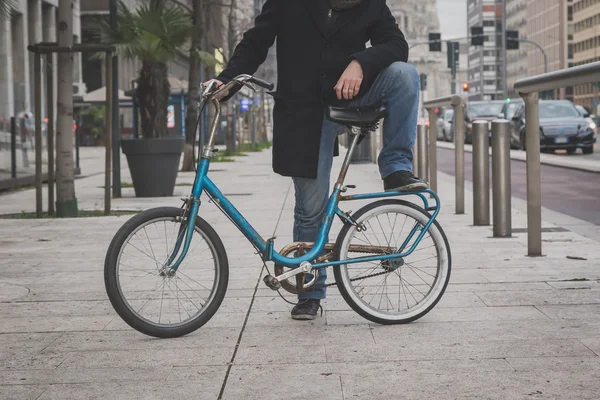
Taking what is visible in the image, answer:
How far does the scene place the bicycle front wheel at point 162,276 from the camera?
5.03 meters

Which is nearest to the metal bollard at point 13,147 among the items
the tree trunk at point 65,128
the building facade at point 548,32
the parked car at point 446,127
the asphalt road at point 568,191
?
the tree trunk at point 65,128

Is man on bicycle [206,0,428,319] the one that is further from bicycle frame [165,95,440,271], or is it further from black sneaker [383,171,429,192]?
bicycle frame [165,95,440,271]

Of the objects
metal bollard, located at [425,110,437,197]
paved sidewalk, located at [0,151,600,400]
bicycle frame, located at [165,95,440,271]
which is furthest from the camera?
metal bollard, located at [425,110,437,197]

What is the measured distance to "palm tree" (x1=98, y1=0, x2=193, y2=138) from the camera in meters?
16.1

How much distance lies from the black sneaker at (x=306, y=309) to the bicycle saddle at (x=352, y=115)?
0.94m

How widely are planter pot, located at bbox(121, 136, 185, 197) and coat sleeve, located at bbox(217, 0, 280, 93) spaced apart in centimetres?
955

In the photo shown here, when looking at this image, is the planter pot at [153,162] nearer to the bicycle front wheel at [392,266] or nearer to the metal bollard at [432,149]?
the metal bollard at [432,149]

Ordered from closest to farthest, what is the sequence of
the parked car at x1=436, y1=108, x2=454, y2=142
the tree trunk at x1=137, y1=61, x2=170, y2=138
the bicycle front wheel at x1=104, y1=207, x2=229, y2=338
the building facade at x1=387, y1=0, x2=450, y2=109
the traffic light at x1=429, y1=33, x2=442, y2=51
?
1. the bicycle front wheel at x1=104, y1=207, x2=229, y2=338
2. the tree trunk at x1=137, y1=61, x2=170, y2=138
3. the parked car at x1=436, y1=108, x2=454, y2=142
4. the traffic light at x1=429, y1=33, x2=442, y2=51
5. the building facade at x1=387, y1=0, x2=450, y2=109

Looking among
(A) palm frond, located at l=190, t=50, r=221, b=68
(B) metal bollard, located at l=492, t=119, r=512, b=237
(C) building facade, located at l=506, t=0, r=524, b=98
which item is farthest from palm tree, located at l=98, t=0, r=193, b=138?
(C) building facade, located at l=506, t=0, r=524, b=98

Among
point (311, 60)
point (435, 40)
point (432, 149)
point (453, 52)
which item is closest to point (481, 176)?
point (432, 149)

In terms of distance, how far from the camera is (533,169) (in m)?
7.91

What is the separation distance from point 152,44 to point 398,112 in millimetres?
11319

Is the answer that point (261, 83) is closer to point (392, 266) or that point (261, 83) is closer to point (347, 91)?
point (347, 91)

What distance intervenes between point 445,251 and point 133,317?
4.91 feet
